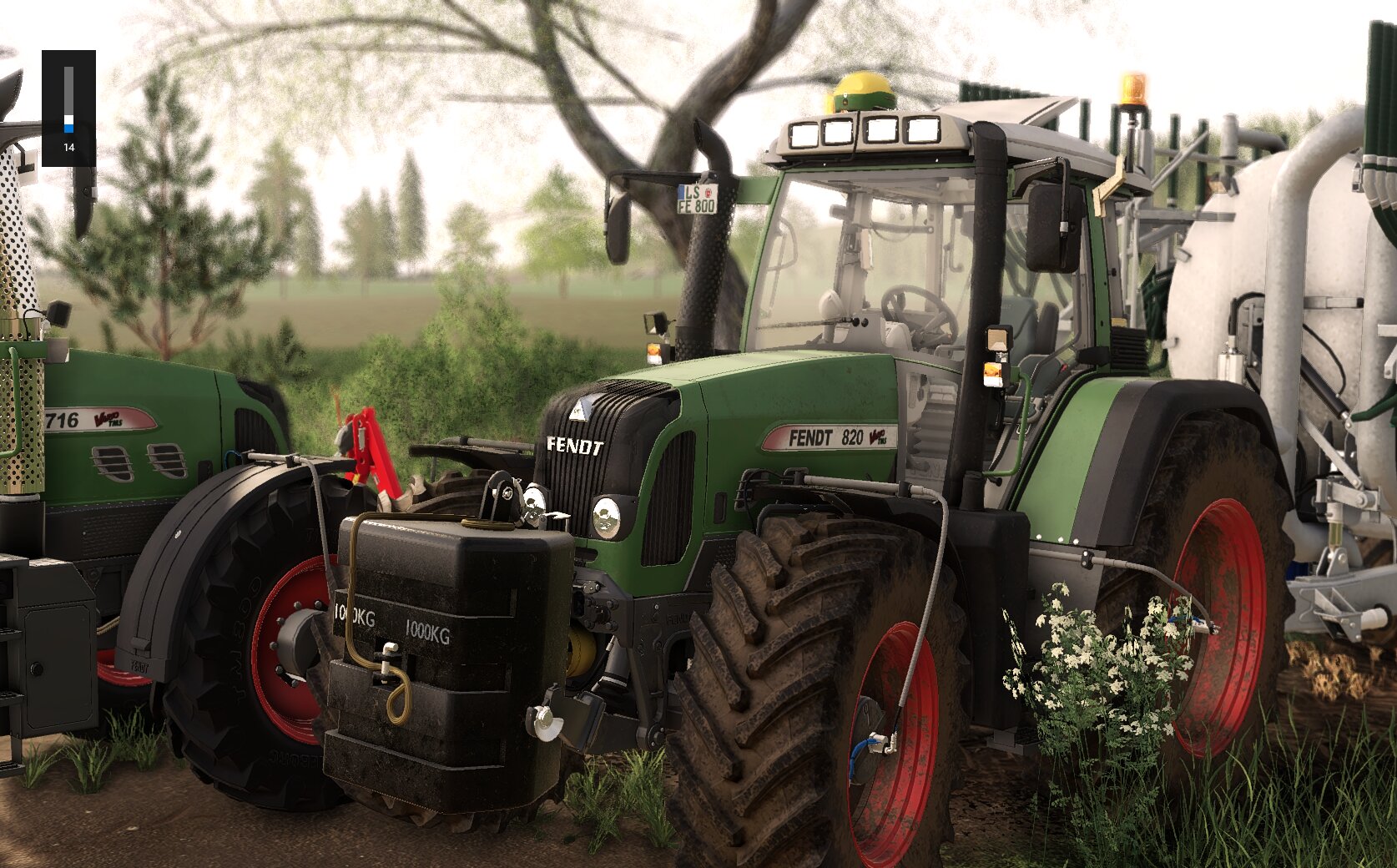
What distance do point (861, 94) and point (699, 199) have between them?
87 centimetres

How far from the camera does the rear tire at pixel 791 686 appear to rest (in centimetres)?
409

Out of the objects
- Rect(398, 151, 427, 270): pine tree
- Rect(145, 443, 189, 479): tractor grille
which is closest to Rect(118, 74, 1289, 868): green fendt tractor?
Rect(145, 443, 189, 479): tractor grille

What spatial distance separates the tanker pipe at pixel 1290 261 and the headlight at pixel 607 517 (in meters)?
4.02

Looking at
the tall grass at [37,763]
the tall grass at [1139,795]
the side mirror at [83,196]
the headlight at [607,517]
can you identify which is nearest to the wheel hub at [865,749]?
the tall grass at [1139,795]

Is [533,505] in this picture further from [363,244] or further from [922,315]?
[363,244]

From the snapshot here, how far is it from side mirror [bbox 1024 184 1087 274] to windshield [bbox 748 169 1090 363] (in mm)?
861

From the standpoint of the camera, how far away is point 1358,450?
7.34 m

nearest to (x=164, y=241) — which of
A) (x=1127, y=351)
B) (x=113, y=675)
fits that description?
(x=113, y=675)

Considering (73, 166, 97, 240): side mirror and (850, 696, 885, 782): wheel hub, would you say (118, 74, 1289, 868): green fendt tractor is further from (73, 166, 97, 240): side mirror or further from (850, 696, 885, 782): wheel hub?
(73, 166, 97, 240): side mirror

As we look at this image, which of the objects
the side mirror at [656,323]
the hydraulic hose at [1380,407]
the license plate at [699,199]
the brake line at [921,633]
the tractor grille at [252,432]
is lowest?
the brake line at [921,633]

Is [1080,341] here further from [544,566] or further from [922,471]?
[544,566]

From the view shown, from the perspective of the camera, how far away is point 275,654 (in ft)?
19.6

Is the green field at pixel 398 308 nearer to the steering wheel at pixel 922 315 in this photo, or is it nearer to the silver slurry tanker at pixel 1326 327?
the silver slurry tanker at pixel 1326 327

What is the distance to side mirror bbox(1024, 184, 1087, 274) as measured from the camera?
189 inches
